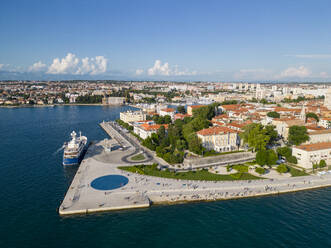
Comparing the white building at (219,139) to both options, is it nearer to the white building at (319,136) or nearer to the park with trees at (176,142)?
the park with trees at (176,142)

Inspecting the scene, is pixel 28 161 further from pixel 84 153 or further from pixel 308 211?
pixel 308 211

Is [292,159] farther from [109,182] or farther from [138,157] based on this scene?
[109,182]

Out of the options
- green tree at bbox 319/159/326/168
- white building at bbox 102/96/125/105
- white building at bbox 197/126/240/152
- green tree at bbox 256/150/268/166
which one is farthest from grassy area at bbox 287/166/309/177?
white building at bbox 102/96/125/105

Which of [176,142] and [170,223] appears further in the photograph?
[176,142]

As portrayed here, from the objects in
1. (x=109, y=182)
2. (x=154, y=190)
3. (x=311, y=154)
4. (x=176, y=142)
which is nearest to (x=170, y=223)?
(x=154, y=190)

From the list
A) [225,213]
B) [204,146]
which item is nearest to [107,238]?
[225,213]

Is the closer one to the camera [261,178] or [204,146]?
[261,178]
